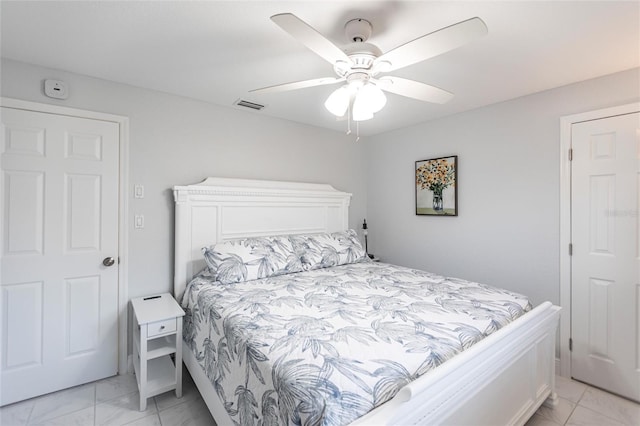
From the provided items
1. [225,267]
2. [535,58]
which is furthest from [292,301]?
[535,58]

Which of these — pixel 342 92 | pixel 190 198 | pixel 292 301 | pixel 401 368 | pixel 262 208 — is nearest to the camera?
pixel 401 368

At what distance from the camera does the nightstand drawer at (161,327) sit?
6.41ft

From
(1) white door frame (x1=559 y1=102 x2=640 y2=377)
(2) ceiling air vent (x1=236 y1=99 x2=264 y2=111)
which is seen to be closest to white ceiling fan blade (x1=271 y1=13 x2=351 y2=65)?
(2) ceiling air vent (x1=236 y1=99 x2=264 y2=111)

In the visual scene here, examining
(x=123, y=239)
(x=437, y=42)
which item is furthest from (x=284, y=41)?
(x=123, y=239)

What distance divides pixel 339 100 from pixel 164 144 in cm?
166

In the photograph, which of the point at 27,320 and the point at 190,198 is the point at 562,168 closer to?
the point at 190,198

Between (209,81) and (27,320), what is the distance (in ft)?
7.02

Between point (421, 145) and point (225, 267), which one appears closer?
point (225, 267)

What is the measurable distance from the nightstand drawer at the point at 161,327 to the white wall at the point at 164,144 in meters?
0.59

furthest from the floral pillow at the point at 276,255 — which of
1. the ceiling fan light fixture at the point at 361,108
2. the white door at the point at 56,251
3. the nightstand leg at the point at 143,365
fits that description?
the ceiling fan light fixture at the point at 361,108

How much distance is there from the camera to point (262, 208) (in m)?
3.00

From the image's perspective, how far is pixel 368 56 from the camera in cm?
152

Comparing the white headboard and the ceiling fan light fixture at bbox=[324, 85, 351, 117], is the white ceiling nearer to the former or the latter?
the ceiling fan light fixture at bbox=[324, 85, 351, 117]

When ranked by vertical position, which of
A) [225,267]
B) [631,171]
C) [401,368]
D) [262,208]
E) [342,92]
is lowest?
[401,368]
